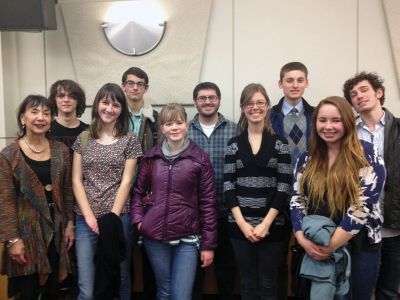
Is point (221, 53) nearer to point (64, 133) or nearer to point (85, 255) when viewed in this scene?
Answer: point (64, 133)

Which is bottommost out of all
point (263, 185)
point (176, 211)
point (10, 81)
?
point (176, 211)

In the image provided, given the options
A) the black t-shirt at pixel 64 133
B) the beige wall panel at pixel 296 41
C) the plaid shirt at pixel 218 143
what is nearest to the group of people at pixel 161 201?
the black t-shirt at pixel 64 133

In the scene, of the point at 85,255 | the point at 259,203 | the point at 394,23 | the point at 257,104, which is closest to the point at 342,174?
the point at 259,203

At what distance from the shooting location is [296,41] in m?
3.47

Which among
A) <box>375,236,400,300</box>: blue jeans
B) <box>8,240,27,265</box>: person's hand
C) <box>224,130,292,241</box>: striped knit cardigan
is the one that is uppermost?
<box>224,130,292,241</box>: striped knit cardigan

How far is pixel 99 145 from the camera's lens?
2293 mm

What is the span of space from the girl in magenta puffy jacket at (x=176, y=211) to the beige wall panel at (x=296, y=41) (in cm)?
153

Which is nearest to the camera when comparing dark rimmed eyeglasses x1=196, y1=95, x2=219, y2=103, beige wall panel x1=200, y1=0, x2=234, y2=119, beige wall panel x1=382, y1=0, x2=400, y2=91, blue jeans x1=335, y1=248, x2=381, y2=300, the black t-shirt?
blue jeans x1=335, y1=248, x2=381, y2=300

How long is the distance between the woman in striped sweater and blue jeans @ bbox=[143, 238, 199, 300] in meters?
0.29

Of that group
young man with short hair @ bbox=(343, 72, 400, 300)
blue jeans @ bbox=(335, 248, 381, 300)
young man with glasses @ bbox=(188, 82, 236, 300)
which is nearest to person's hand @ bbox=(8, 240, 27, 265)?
young man with glasses @ bbox=(188, 82, 236, 300)

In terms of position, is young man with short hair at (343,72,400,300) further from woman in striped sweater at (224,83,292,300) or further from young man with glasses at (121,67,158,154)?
young man with glasses at (121,67,158,154)

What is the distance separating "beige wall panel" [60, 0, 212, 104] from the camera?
11.7 feet

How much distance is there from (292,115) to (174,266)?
138 centimetres

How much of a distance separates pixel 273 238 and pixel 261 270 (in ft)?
0.65
